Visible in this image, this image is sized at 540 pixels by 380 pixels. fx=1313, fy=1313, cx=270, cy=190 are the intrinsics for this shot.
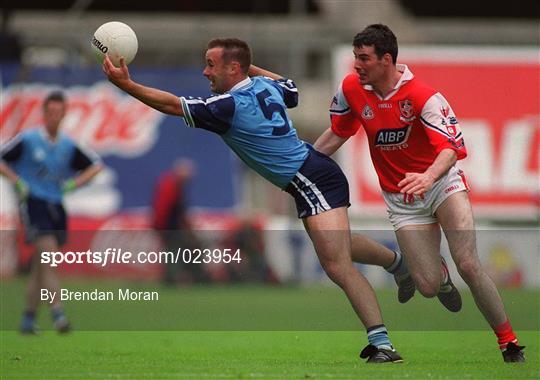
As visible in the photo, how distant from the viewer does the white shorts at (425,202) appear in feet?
31.4

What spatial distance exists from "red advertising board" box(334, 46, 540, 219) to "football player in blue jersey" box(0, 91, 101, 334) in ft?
36.6

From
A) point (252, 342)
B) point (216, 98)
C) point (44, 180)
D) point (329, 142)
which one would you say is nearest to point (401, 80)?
point (329, 142)

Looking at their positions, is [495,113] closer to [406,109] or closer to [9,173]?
[9,173]

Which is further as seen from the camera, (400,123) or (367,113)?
(367,113)

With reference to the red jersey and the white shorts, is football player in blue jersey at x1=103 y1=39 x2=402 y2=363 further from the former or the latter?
the white shorts

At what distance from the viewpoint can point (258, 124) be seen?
30.4 ft

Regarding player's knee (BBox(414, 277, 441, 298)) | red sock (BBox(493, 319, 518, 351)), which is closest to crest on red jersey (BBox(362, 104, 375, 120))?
player's knee (BBox(414, 277, 441, 298))

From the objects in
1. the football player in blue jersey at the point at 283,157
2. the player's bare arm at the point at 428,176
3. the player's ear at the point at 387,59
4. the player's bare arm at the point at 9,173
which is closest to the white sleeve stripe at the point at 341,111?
the football player in blue jersey at the point at 283,157

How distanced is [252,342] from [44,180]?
10.5 ft

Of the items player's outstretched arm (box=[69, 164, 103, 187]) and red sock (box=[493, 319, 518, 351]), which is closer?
red sock (box=[493, 319, 518, 351])

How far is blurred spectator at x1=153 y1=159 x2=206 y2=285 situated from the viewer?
19.8m

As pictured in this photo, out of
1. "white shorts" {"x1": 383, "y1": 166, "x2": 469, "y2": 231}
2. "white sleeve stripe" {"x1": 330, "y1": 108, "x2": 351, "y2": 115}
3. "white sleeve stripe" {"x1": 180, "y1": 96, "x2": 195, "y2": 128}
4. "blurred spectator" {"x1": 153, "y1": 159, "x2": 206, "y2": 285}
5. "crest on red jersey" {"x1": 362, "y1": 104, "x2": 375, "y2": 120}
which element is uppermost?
"white sleeve stripe" {"x1": 180, "y1": 96, "x2": 195, "y2": 128}

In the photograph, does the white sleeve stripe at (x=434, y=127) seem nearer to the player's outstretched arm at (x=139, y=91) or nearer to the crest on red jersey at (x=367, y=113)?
the crest on red jersey at (x=367, y=113)

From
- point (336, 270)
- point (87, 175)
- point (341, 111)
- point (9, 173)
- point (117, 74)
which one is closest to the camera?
point (117, 74)
